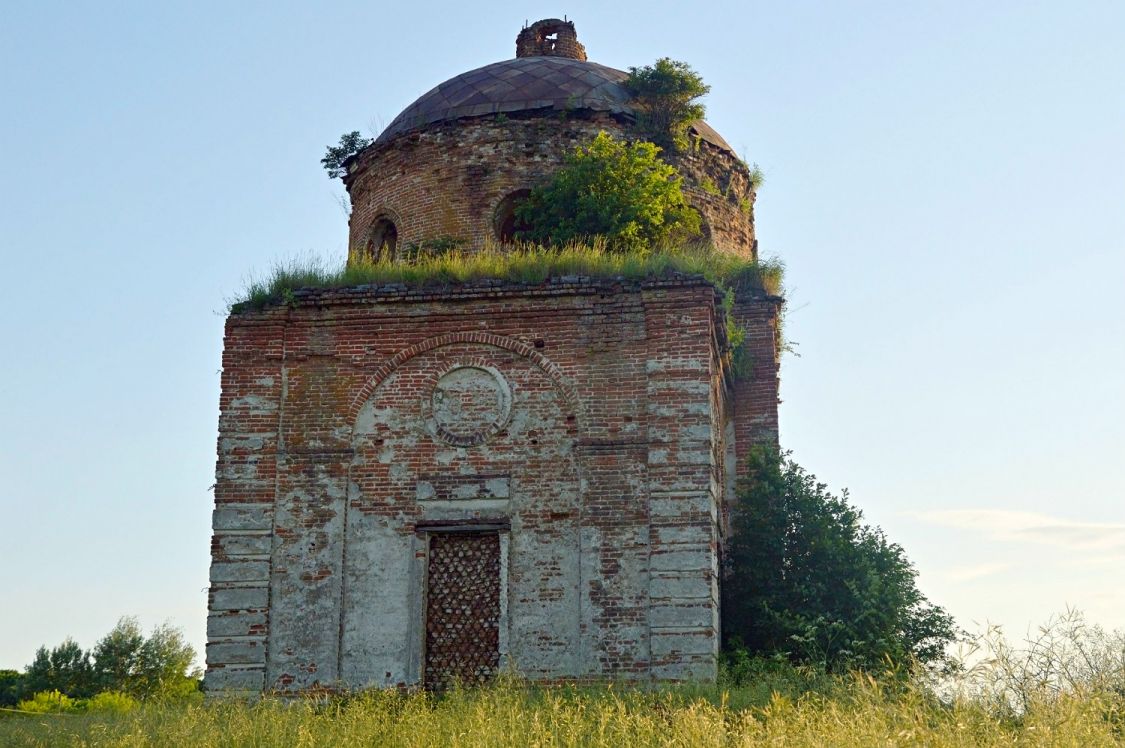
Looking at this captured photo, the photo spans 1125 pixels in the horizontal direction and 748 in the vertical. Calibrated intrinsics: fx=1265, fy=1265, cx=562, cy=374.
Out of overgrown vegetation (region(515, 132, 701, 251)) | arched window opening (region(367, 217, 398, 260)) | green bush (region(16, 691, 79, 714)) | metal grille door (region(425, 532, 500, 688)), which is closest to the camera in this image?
metal grille door (region(425, 532, 500, 688))

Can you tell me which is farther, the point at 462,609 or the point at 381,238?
the point at 381,238

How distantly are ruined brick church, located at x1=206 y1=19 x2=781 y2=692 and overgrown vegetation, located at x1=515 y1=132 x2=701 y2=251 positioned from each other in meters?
2.39

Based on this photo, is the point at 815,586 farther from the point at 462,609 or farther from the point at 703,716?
the point at 703,716

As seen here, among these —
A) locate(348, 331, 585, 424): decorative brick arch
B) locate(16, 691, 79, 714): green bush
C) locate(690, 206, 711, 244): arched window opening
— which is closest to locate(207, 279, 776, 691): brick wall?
locate(348, 331, 585, 424): decorative brick arch

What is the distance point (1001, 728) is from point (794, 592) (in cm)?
576

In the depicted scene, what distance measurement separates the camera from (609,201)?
15.7 metres

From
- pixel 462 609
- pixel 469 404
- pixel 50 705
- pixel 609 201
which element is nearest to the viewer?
pixel 462 609

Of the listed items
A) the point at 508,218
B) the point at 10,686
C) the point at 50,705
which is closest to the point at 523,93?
the point at 508,218

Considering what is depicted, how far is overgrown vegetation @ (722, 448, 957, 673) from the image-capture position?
13.2m

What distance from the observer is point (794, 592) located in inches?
540

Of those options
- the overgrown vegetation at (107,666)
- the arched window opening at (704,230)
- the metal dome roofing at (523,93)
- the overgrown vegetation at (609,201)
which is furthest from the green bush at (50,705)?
the arched window opening at (704,230)

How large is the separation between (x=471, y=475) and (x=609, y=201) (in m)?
4.51

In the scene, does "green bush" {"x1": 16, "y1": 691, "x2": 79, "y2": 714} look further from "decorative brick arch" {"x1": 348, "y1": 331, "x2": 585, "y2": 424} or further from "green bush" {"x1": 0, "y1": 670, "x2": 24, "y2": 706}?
"decorative brick arch" {"x1": 348, "y1": 331, "x2": 585, "y2": 424}

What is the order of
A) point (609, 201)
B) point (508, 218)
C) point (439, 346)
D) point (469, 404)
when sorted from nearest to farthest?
point (469, 404) < point (439, 346) < point (609, 201) < point (508, 218)
